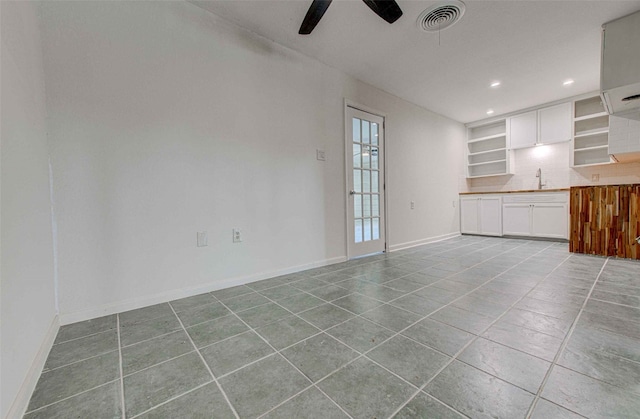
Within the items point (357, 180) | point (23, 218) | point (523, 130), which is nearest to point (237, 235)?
point (23, 218)

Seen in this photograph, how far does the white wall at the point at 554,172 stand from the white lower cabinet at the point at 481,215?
0.74m

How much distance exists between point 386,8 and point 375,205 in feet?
7.72

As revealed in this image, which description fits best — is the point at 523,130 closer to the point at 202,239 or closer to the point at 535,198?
the point at 535,198

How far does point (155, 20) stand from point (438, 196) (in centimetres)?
477

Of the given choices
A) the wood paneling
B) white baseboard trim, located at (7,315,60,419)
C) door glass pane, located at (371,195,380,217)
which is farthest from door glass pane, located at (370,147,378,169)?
white baseboard trim, located at (7,315,60,419)

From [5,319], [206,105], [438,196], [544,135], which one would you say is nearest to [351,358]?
[5,319]

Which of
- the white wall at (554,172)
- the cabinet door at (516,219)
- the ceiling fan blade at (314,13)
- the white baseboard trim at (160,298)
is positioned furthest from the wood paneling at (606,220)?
the ceiling fan blade at (314,13)

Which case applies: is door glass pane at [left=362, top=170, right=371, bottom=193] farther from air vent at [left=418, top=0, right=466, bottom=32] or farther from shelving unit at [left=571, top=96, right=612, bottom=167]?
shelving unit at [left=571, top=96, right=612, bottom=167]

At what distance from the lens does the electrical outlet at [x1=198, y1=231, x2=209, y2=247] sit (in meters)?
2.16

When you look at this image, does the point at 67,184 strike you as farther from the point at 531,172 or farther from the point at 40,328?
the point at 531,172

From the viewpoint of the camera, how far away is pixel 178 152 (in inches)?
81.1

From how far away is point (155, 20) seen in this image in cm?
→ 199

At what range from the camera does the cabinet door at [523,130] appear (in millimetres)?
4695

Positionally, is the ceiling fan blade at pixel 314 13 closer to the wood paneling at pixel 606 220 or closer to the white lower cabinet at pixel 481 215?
the wood paneling at pixel 606 220
